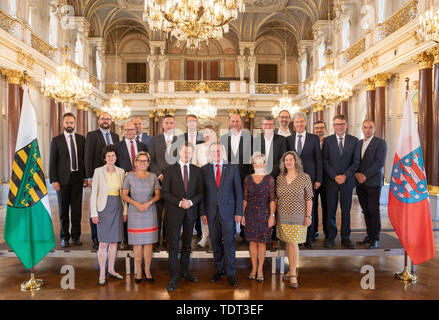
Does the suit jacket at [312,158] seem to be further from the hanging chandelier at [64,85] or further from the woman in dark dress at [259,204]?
the hanging chandelier at [64,85]

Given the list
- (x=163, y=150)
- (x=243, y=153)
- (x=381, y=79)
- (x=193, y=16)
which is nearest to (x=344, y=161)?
(x=243, y=153)

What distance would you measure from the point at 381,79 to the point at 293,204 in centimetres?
805

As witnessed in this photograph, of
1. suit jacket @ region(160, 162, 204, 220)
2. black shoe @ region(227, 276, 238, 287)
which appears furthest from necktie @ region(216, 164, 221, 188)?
black shoe @ region(227, 276, 238, 287)

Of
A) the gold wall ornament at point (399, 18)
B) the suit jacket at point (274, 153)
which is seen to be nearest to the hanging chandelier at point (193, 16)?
the suit jacket at point (274, 153)

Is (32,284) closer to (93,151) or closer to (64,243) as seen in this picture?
(64,243)

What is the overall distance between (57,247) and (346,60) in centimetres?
1151

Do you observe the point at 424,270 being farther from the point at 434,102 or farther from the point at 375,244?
the point at 434,102

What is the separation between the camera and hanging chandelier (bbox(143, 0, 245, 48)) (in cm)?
578

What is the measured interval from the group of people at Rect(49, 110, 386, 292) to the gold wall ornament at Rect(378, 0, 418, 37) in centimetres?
564

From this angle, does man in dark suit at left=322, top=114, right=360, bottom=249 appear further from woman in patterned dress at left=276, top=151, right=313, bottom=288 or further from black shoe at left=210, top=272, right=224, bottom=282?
black shoe at left=210, top=272, right=224, bottom=282

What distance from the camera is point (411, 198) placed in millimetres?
3826

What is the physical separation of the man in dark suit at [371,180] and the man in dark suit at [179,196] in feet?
7.35

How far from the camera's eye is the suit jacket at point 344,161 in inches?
167
